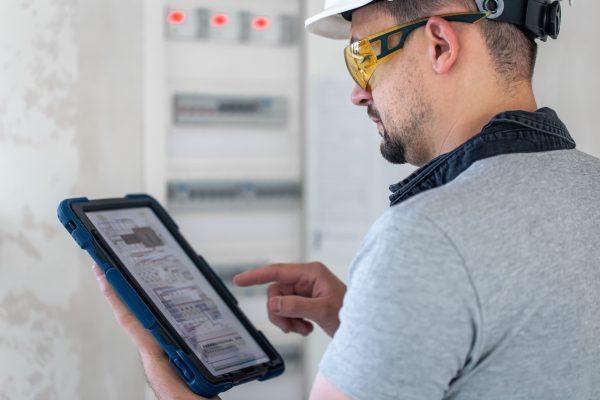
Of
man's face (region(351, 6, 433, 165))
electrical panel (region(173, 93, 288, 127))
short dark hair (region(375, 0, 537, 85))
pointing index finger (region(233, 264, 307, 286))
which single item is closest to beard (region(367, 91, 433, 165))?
man's face (region(351, 6, 433, 165))

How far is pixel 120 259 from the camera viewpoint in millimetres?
1332

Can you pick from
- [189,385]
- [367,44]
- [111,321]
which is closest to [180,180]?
[111,321]

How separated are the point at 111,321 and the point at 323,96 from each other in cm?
82

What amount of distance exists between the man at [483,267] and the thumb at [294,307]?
0.51 meters

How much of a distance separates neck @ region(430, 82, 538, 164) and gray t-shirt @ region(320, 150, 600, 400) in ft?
0.54

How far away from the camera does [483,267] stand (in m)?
0.77

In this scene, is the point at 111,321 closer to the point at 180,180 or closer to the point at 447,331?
the point at 180,180

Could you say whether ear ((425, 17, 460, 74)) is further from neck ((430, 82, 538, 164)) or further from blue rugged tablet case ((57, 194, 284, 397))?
blue rugged tablet case ((57, 194, 284, 397))

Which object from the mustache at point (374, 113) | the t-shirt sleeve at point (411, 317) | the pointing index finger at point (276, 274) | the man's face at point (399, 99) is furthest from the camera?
the pointing index finger at point (276, 274)

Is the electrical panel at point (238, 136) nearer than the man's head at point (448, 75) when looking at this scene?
No

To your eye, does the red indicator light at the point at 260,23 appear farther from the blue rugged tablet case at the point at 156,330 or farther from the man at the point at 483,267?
the man at the point at 483,267

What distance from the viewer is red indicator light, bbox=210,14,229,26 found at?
1883 mm

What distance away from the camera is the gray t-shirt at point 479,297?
0.76 m

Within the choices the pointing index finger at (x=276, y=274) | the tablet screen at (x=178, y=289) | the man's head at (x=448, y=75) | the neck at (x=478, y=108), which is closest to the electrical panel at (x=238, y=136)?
the tablet screen at (x=178, y=289)
